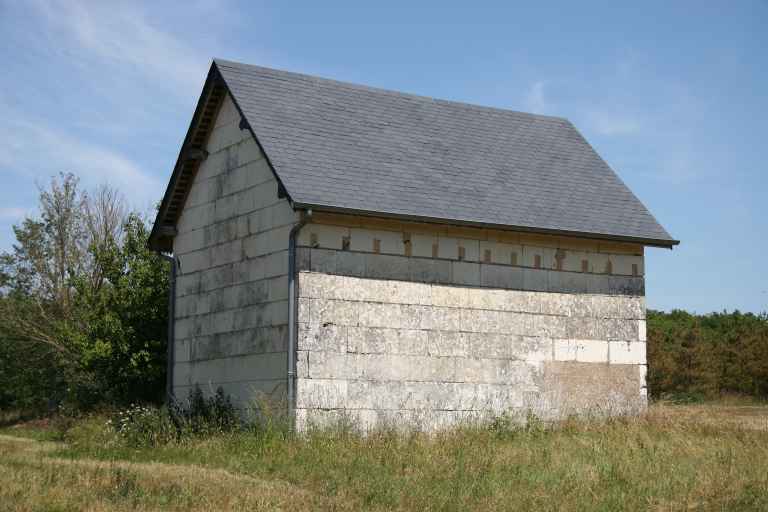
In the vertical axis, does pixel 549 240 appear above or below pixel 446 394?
above

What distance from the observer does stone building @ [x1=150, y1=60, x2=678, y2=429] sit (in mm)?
18703

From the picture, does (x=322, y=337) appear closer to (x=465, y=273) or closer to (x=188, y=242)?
(x=465, y=273)

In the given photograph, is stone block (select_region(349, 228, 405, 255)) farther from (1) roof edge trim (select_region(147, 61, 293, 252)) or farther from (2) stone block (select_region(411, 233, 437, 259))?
(1) roof edge trim (select_region(147, 61, 293, 252))

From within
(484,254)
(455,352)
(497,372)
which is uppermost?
(484,254)

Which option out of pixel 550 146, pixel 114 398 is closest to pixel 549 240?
pixel 550 146

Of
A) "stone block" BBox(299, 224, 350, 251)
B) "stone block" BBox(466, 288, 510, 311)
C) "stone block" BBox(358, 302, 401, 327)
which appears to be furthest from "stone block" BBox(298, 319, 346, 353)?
"stone block" BBox(466, 288, 510, 311)

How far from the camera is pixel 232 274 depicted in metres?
20.7

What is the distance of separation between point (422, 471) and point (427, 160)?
8.24m

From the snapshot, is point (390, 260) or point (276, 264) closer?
point (276, 264)

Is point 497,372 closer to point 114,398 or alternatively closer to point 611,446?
point 611,446

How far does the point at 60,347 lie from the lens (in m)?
36.2

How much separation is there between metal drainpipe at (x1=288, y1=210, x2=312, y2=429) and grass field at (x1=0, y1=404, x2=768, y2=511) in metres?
0.75

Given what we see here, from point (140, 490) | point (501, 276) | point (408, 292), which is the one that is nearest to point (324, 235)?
point (408, 292)

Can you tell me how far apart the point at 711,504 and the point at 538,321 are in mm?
8058
